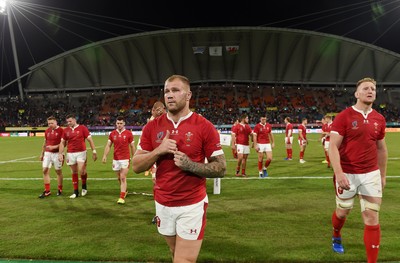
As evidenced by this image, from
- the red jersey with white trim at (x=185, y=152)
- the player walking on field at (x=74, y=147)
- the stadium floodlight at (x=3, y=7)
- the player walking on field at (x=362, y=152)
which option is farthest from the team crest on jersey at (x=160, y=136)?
the stadium floodlight at (x=3, y=7)

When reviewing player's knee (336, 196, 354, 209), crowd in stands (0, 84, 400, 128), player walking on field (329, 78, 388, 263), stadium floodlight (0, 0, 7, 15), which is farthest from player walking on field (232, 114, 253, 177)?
stadium floodlight (0, 0, 7, 15)

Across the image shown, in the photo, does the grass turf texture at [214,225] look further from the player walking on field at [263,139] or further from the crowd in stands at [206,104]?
the crowd in stands at [206,104]

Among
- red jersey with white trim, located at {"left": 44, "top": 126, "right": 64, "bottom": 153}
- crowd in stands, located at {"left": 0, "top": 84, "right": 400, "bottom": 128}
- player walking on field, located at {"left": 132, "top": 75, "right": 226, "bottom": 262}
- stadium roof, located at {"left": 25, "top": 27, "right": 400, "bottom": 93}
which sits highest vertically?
stadium roof, located at {"left": 25, "top": 27, "right": 400, "bottom": 93}

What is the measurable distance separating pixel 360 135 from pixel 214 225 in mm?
3354

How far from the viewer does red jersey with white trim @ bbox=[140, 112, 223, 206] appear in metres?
3.01

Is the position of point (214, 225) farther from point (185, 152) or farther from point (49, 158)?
point (49, 158)

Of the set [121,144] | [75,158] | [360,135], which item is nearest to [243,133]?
[121,144]

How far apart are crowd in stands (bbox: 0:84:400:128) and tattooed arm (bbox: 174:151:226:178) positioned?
52.1 meters

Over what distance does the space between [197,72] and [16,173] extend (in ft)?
177

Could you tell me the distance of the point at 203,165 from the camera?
114 inches

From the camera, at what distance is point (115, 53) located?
200ft

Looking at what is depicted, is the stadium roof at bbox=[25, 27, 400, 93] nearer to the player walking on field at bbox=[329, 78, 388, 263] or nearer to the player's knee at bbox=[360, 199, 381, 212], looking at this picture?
the player walking on field at bbox=[329, 78, 388, 263]

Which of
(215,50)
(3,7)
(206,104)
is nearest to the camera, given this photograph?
(3,7)

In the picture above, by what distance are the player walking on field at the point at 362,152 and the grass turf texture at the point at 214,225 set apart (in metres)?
1.02
